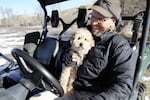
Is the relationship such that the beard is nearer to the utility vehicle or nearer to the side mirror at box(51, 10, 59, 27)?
the utility vehicle

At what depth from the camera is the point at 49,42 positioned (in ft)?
13.0

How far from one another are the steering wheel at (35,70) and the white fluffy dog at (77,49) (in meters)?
0.23

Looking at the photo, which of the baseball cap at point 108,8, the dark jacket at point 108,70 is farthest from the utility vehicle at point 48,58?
the baseball cap at point 108,8

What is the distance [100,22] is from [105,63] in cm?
39

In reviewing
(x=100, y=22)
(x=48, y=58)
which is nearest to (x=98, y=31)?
(x=100, y=22)

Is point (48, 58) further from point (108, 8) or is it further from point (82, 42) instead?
point (108, 8)

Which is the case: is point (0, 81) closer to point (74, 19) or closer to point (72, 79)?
point (72, 79)

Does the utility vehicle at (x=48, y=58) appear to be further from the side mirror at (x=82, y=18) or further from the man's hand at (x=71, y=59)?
the man's hand at (x=71, y=59)

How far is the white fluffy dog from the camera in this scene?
10.00 feet

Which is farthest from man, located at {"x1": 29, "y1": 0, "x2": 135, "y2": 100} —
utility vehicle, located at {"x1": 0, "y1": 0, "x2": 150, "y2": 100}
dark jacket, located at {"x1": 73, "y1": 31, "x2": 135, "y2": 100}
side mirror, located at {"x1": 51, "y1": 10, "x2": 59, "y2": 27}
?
side mirror, located at {"x1": 51, "y1": 10, "x2": 59, "y2": 27}

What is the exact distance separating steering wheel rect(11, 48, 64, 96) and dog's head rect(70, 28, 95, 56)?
399 mm

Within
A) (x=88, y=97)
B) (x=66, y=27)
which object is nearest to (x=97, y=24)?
(x=88, y=97)

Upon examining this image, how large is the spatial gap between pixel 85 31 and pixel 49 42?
93 centimetres

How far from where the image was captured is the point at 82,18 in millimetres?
3645
